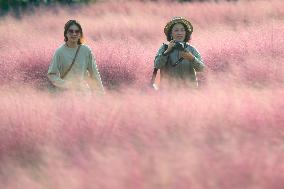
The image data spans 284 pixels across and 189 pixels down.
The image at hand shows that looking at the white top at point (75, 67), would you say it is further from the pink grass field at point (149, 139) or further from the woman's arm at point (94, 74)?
the pink grass field at point (149, 139)

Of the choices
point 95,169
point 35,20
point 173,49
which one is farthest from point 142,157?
point 35,20

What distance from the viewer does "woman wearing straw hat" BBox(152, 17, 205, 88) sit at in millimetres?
5973

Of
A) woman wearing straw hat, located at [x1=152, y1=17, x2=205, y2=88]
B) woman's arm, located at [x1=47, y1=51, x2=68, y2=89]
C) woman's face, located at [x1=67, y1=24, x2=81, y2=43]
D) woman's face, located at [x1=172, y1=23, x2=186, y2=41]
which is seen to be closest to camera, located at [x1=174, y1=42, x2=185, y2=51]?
woman wearing straw hat, located at [x1=152, y1=17, x2=205, y2=88]

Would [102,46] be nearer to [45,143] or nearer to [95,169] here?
[45,143]

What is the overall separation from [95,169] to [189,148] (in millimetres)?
569

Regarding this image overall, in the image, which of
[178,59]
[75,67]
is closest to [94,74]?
[75,67]

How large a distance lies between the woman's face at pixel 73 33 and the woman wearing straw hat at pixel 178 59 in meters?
0.77

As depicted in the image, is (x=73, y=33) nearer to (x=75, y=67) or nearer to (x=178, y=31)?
(x=75, y=67)

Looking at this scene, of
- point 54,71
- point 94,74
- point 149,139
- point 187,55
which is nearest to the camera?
point 149,139

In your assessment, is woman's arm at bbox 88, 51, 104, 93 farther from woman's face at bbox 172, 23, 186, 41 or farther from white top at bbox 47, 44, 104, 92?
woman's face at bbox 172, 23, 186, 41

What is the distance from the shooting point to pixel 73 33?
6047mm

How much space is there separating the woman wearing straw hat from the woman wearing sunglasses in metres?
0.63

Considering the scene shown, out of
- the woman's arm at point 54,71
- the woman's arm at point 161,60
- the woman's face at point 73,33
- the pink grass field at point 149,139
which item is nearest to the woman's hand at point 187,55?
the woman's arm at point 161,60

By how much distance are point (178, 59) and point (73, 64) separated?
3.26 feet
